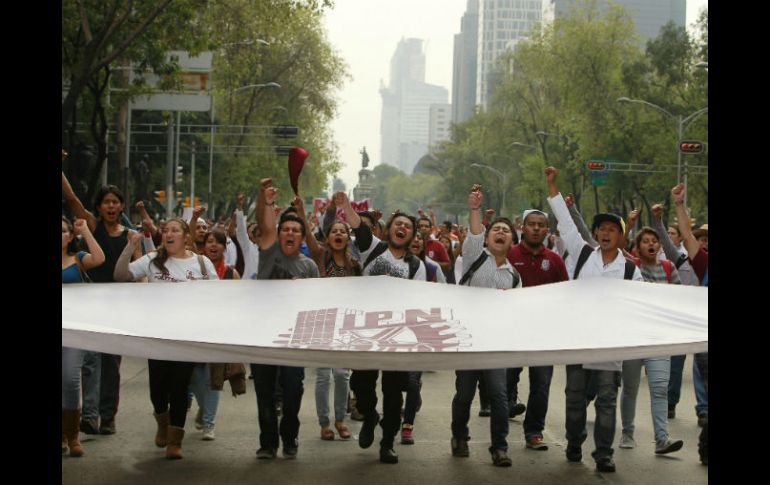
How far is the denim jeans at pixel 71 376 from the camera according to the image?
825 centimetres

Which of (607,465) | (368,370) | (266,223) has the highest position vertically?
(266,223)

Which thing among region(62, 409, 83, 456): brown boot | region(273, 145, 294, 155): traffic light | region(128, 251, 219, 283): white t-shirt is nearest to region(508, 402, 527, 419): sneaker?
region(128, 251, 219, 283): white t-shirt

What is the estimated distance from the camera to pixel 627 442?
945cm

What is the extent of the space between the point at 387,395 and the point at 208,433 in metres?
1.69

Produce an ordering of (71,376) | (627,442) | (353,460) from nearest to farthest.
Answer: (71,376) < (353,460) < (627,442)

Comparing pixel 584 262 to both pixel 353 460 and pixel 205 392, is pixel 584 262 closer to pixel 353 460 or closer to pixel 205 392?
pixel 353 460

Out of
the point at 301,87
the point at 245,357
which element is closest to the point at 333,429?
the point at 245,357

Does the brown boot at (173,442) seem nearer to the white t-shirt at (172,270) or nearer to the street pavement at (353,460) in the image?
the street pavement at (353,460)

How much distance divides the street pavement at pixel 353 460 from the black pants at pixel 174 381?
1.22 ft

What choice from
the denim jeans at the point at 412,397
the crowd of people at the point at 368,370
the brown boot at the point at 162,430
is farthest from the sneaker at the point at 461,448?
the brown boot at the point at 162,430

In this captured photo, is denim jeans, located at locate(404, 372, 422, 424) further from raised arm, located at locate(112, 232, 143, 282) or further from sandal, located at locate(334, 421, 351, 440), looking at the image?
raised arm, located at locate(112, 232, 143, 282)

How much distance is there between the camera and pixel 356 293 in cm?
847

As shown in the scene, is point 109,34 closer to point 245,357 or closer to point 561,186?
point 245,357

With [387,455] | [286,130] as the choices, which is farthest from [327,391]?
[286,130]
